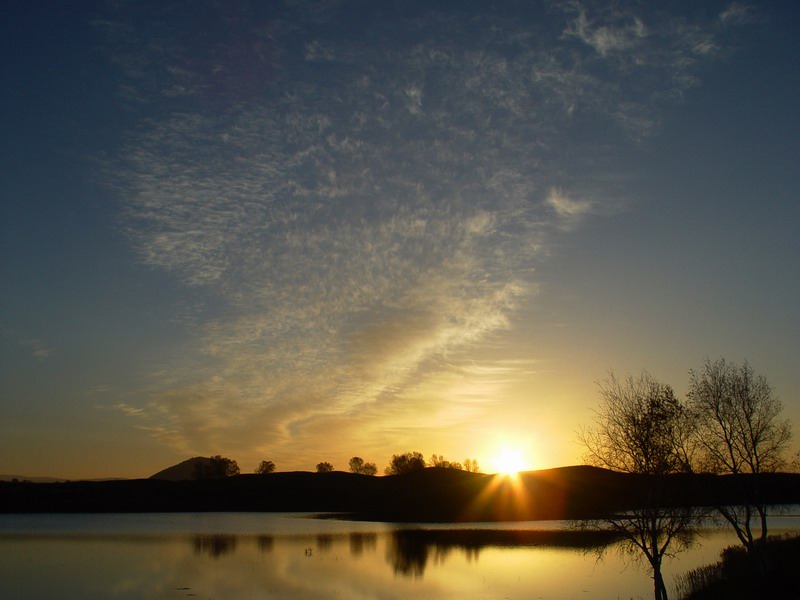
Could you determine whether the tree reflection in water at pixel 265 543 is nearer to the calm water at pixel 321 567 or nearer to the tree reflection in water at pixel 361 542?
the calm water at pixel 321 567

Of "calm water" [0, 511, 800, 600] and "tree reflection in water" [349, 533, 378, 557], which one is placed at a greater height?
"calm water" [0, 511, 800, 600]

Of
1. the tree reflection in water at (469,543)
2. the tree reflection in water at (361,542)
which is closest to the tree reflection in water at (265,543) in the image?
the tree reflection in water at (361,542)

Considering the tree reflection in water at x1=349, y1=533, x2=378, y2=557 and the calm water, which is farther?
the tree reflection in water at x1=349, y1=533, x2=378, y2=557

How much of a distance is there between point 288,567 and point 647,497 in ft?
128

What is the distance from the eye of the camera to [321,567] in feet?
190

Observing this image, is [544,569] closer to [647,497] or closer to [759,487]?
[759,487]

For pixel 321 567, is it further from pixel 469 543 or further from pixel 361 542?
pixel 469 543

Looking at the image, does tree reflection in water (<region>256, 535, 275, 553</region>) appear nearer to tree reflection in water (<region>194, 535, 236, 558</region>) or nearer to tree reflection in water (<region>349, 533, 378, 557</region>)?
tree reflection in water (<region>194, 535, 236, 558</region>)

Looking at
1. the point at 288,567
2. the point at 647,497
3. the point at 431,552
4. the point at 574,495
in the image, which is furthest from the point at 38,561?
the point at 574,495

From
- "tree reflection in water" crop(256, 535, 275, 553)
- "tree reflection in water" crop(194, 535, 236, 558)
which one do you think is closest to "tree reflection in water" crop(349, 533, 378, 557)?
"tree reflection in water" crop(256, 535, 275, 553)

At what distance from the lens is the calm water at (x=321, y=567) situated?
44281 mm

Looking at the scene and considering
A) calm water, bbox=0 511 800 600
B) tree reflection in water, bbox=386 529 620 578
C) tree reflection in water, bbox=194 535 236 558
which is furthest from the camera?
tree reflection in water, bbox=194 535 236 558

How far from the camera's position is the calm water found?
145 ft

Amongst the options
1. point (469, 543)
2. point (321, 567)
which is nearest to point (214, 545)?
point (321, 567)
